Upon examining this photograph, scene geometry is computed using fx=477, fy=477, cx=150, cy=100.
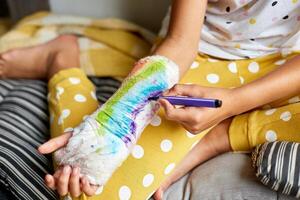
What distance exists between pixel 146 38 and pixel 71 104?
0.35 m

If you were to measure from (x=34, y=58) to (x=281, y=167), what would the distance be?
66 centimetres

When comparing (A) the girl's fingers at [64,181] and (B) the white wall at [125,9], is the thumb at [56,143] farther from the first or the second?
(B) the white wall at [125,9]

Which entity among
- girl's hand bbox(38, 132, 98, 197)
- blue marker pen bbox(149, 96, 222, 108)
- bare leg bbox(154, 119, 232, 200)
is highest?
blue marker pen bbox(149, 96, 222, 108)

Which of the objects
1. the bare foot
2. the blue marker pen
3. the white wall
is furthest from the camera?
the white wall

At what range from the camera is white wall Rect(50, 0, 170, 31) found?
1262mm

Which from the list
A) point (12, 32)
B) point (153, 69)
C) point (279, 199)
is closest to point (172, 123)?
point (153, 69)

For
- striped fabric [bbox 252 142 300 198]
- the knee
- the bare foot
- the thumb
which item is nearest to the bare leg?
the knee

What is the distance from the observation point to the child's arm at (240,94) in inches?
28.7

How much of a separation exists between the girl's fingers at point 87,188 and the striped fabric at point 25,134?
13 cm

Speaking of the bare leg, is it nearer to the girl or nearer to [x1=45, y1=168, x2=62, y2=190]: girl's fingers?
the girl

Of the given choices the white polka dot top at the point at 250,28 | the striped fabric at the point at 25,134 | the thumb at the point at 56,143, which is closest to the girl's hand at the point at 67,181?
the thumb at the point at 56,143

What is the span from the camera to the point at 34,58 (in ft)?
3.72

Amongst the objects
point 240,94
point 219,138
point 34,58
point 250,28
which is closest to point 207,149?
point 219,138

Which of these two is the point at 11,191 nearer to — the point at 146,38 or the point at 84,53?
the point at 84,53
